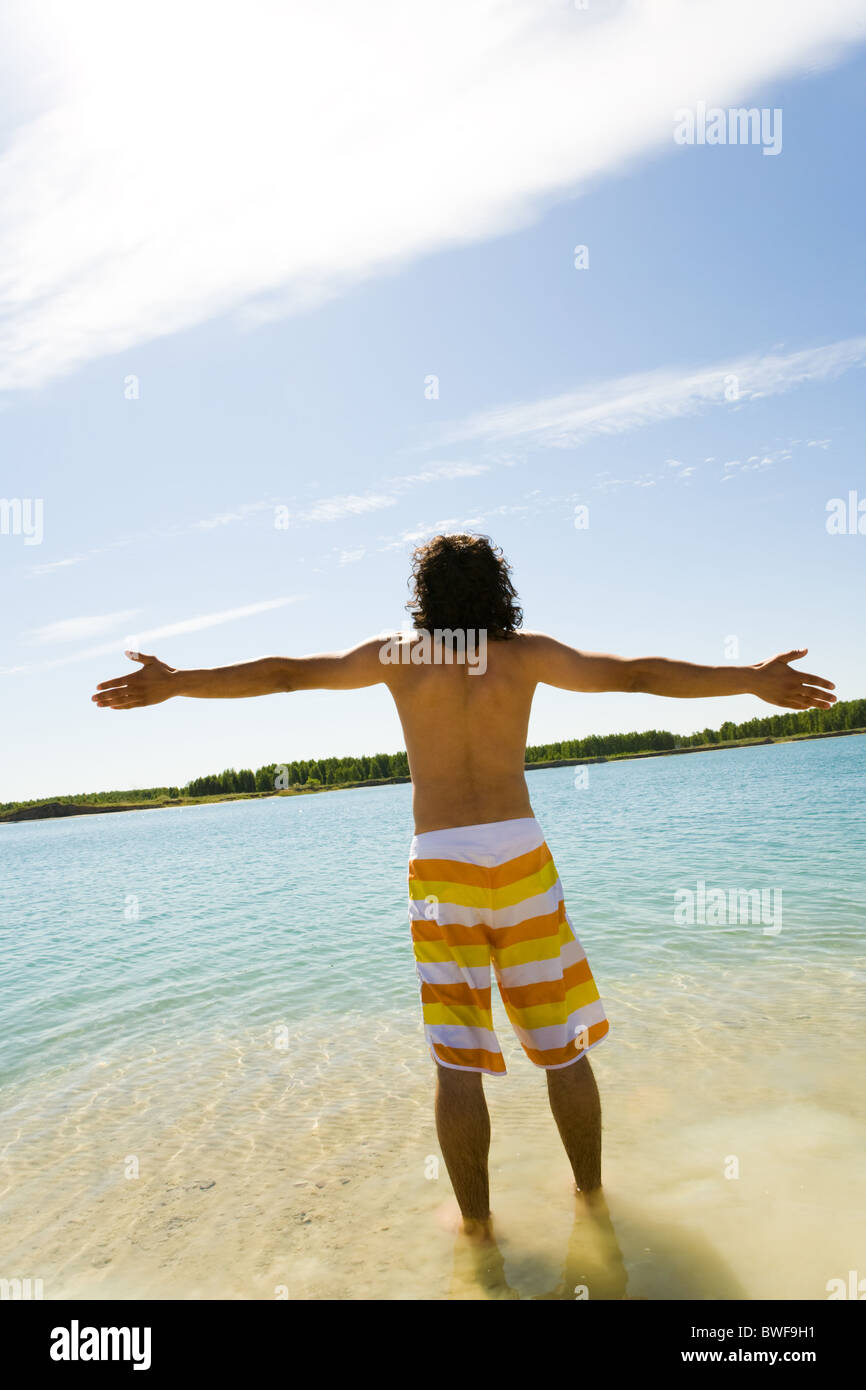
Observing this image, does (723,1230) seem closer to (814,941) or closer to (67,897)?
(814,941)

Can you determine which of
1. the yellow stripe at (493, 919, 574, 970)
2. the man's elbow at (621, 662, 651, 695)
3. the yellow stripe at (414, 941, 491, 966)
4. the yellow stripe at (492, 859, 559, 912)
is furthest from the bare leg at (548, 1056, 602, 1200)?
the man's elbow at (621, 662, 651, 695)

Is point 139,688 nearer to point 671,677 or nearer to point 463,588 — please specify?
point 463,588

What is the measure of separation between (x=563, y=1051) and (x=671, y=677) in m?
1.42

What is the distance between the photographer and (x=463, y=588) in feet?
10.6

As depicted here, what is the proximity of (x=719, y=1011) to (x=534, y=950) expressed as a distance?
378cm

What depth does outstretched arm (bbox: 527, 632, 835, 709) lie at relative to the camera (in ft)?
10.4

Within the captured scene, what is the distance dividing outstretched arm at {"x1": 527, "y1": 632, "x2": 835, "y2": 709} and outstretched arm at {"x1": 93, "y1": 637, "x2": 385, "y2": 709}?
0.66 metres

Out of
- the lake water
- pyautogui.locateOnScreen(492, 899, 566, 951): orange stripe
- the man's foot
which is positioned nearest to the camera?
the man's foot

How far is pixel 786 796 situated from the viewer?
92.5 ft

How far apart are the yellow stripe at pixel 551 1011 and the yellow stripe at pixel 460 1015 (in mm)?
104

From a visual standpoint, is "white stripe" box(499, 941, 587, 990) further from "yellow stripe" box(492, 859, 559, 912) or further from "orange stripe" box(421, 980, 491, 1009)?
"yellow stripe" box(492, 859, 559, 912)

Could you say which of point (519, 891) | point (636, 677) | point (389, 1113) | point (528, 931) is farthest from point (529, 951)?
point (389, 1113)

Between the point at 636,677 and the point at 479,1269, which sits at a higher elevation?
the point at 636,677
